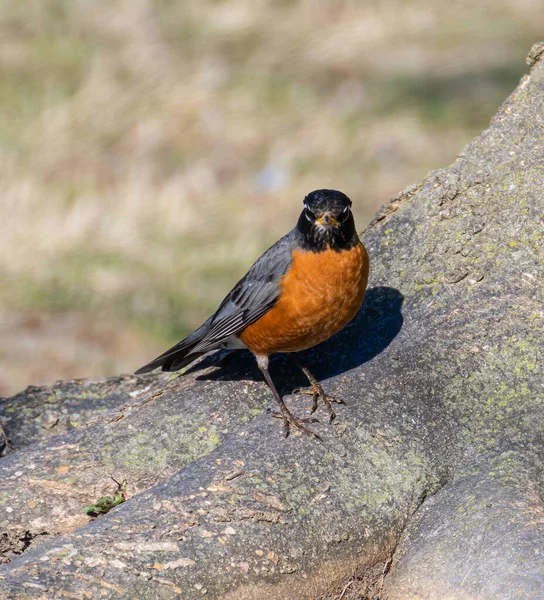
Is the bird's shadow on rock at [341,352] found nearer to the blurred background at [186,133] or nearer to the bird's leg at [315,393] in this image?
the bird's leg at [315,393]

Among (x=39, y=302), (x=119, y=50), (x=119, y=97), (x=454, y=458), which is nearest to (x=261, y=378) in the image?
(x=454, y=458)

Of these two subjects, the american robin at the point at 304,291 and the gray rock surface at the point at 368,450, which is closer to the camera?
the gray rock surface at the point at 368,450

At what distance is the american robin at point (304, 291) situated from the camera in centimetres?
468

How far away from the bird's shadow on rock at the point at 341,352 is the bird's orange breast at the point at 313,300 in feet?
0.51

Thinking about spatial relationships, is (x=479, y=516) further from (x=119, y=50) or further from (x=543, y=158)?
(x=119, y=50)

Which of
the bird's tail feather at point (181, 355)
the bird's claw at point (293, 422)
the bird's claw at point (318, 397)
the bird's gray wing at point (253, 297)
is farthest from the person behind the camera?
the bird's tail feather at point (181, 355)

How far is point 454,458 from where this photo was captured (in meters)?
4.07

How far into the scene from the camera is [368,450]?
4035 mm

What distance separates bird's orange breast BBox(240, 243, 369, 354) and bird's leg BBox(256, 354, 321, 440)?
72 mm

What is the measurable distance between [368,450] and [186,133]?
8.58 m

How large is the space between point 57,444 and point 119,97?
863 cm

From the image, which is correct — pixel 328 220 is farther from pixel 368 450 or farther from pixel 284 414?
pixel 368 450

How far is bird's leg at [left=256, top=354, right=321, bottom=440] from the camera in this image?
4035 mm

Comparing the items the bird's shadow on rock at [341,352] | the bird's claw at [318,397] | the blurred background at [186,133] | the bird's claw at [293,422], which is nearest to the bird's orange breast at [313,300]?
the bird's shadow on rock at [341,352]
